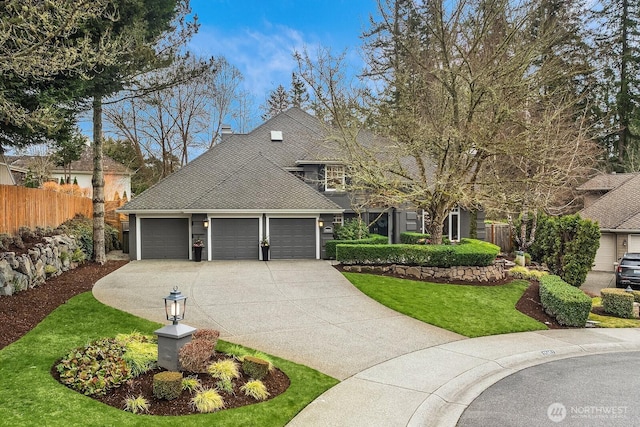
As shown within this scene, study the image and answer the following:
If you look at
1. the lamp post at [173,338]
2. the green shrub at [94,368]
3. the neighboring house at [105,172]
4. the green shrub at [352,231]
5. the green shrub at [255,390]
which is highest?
the neighboring house at [105,172]

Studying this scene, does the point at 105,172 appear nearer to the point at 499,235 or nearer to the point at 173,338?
the point at 499,235

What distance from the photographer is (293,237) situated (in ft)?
59.8

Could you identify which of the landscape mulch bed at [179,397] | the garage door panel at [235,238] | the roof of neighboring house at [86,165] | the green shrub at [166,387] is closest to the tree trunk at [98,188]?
the garage door panel at [235,238]

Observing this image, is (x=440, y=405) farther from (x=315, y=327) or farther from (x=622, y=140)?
(x=622, y=140)

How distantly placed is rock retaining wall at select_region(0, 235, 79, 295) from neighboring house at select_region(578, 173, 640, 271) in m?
23.3

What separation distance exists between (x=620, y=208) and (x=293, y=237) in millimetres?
17633

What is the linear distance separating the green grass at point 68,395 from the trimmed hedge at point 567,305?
7.37 metres

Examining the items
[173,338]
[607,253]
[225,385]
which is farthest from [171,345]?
[607,253]

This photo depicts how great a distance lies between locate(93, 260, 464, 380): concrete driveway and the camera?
7949 mm

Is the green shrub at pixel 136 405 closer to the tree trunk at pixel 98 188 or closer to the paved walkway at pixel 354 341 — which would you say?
the paved walkway at pixel 354 341

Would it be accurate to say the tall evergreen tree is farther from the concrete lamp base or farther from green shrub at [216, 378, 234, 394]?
the concrete lamp base

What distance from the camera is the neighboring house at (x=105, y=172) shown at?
30.1 meters

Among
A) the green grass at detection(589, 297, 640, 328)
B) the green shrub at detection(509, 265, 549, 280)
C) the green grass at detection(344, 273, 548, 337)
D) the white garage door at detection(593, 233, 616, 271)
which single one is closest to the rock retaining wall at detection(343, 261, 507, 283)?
the green grass at detection(344, 273, 548, 337)

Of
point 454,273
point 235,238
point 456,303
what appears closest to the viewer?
point 456,303
